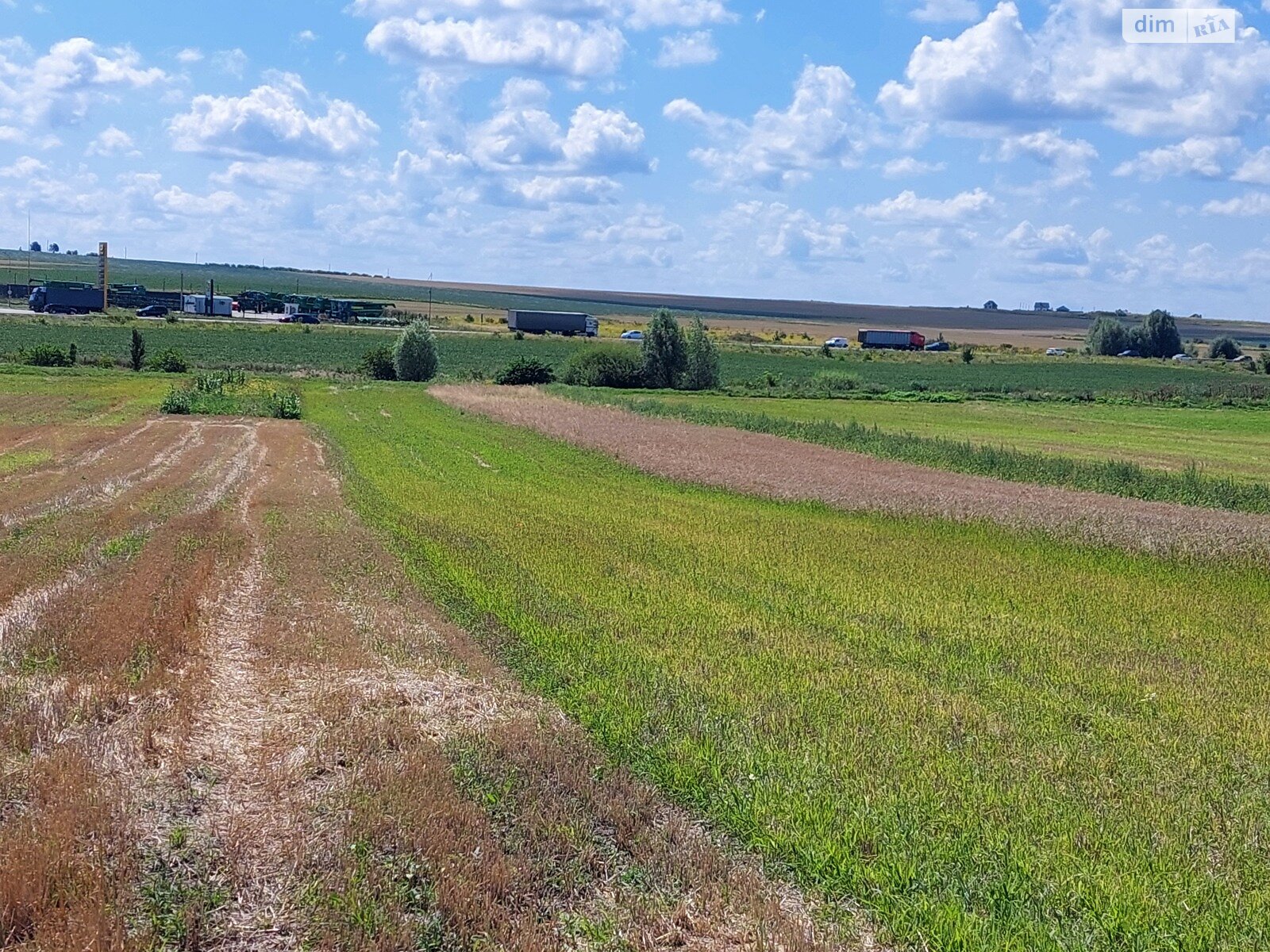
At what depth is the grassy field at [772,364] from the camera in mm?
80875

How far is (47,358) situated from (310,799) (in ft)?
237

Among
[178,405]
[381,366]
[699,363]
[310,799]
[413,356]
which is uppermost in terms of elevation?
[699,363]

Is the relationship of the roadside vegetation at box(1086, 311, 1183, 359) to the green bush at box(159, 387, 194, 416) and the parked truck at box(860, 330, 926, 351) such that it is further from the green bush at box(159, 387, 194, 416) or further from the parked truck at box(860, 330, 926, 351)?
the green bush at box(159, 387, 194, 416)

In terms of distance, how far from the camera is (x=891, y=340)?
14988 cm

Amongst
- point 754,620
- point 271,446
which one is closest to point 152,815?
point 754,620

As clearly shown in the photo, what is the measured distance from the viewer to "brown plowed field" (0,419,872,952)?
622 cm

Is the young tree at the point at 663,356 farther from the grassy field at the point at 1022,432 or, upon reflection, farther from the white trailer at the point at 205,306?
the white trailer at the point at 205,306

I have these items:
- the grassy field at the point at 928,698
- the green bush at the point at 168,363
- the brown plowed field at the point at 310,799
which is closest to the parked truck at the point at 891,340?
the green bush at the point at 168,363

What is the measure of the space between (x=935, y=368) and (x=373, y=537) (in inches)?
3797

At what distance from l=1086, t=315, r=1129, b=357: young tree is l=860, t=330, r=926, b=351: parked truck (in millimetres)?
21310

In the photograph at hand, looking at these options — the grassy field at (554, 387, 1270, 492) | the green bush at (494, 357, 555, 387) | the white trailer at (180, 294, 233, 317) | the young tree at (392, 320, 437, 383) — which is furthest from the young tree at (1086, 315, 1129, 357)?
the white trailer at (180, 294, 233, 317)

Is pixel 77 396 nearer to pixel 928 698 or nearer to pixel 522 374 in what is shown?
pixel 522 374

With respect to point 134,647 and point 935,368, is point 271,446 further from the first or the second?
point 935,368

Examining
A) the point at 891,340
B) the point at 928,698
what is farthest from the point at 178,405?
the point at 891,340
